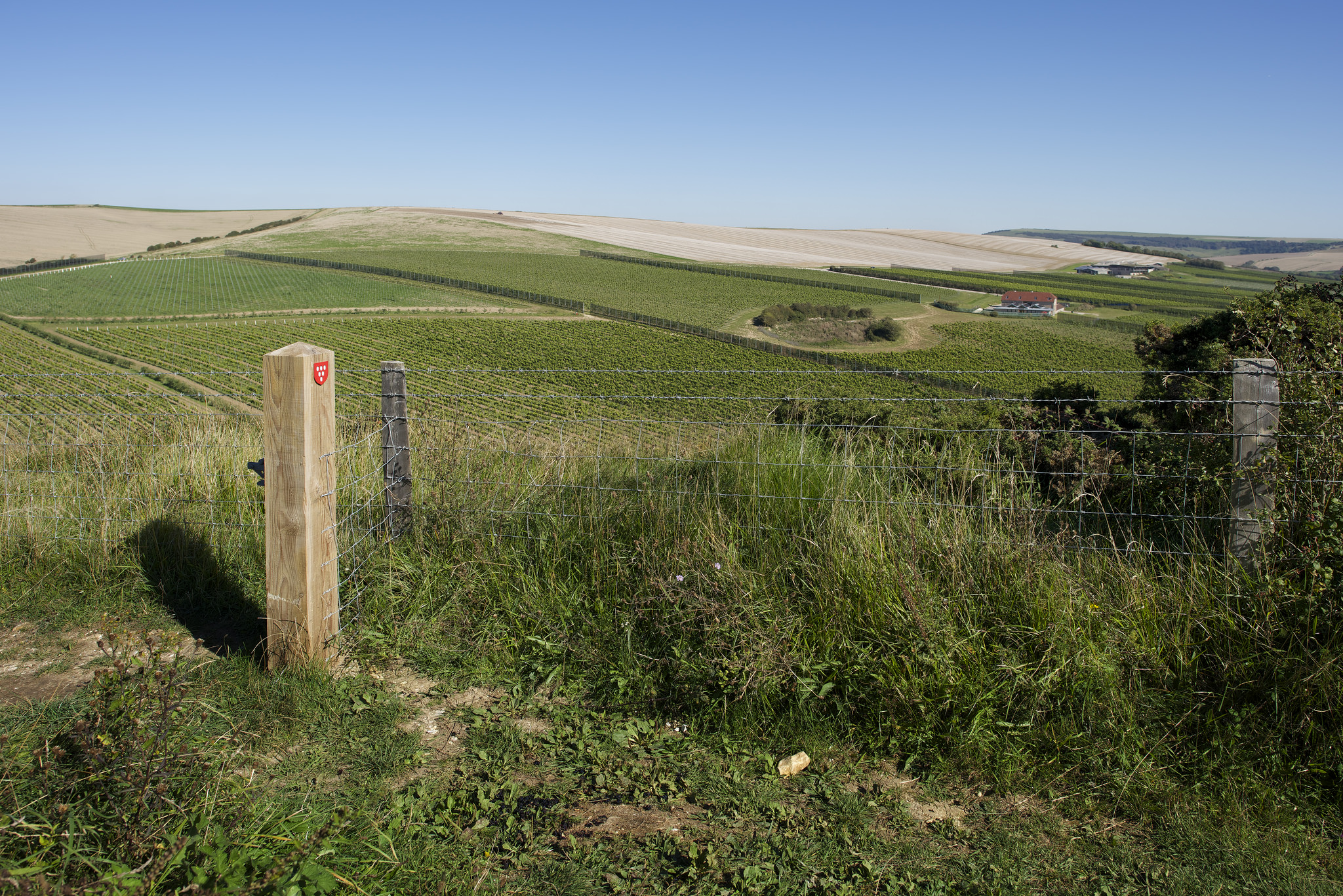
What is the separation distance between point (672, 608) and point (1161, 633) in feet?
6.55

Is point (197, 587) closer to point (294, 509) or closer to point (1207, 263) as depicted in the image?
point (294, 509)

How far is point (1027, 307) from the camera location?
253ft

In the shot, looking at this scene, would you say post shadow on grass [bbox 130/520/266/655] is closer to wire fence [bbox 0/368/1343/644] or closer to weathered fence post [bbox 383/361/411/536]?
wire fence [bbox 0/368/1343/644]

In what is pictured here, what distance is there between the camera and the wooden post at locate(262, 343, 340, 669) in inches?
143

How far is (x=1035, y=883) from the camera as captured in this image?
253 centimetres

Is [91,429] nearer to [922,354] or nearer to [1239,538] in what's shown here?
[1239,538]

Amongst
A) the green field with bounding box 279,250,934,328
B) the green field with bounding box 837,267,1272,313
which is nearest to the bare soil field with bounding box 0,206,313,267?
the green field with bounding box 279,250,934,328

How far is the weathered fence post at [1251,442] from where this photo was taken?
11.5 ft

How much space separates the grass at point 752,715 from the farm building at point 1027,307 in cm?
7859

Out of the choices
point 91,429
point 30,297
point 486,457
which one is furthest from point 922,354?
point 30,297

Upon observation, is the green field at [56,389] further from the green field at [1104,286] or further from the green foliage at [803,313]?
the green field at [1104,286]

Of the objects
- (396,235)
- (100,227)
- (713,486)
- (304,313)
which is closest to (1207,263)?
(396,235)

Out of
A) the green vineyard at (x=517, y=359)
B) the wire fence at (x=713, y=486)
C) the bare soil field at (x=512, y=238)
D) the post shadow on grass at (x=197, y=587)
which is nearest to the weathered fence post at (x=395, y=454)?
the wire fence at (x=713, y=486)

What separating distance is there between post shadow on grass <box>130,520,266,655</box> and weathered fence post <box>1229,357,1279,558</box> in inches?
175
